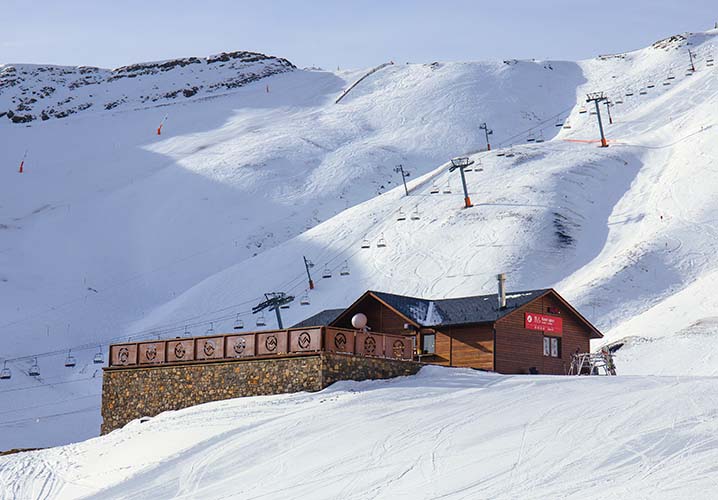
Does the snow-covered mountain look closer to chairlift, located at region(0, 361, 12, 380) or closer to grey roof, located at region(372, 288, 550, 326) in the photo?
chairlift, located at region(0, 361, 12, 380)

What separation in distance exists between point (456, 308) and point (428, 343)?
191 cm

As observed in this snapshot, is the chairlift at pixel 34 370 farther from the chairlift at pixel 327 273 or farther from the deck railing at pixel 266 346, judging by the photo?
the deck railing at pixel 266 346

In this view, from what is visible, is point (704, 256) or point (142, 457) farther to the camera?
point (704, 256)

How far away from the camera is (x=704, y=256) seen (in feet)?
210

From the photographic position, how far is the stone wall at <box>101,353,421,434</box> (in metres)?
35.7

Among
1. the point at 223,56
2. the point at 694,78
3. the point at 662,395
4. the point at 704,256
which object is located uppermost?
the point at 223,56

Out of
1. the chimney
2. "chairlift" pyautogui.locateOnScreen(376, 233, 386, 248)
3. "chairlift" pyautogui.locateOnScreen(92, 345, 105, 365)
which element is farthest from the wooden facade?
"chairlift" pyautogui.locateOnScreen(376, 233, 386, 248)

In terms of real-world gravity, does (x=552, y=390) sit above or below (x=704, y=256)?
below

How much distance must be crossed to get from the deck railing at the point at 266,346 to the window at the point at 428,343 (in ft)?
14.0

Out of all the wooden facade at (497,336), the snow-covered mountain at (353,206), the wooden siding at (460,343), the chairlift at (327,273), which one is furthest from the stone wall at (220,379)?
the chairlift at (327,273)

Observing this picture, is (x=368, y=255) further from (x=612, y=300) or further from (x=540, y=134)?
(x=540, y=134)

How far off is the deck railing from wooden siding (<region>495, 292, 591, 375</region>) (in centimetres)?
497

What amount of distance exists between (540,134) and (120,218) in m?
42.7

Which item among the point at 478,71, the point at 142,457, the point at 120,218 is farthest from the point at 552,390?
the point at 478,71
